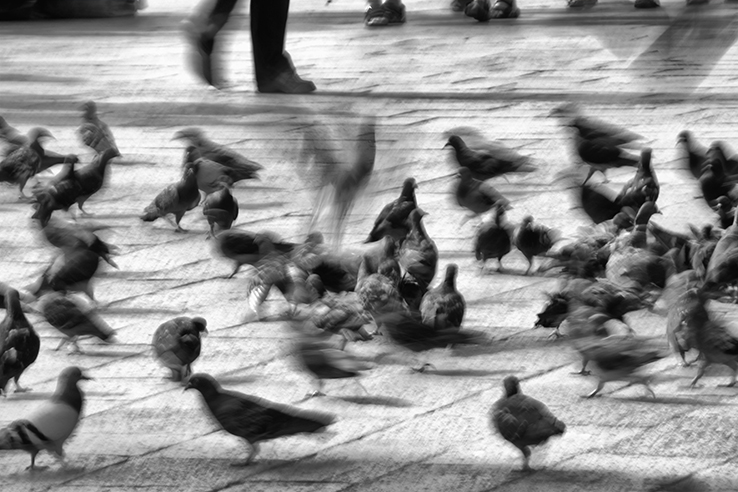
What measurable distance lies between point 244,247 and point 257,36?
1685mm

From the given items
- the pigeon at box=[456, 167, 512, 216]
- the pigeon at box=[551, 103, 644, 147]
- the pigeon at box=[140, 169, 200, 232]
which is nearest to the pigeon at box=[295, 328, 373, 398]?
the pigeon at box=[456, 167, 512, 216]

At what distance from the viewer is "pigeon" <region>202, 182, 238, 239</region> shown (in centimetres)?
571

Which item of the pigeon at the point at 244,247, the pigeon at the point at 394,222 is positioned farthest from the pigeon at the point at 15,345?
the pigeon at the point at 394,222

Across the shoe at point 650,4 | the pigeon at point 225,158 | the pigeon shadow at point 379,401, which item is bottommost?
the pigeon at point 225,158

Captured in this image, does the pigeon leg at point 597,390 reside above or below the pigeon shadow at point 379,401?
Answer: above

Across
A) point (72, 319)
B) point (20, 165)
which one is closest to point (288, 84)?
point (72, 319)

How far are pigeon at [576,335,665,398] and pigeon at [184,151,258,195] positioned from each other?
8.33 ft

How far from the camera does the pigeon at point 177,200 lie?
5926 mm

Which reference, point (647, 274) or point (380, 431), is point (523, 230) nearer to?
point (647, 274)

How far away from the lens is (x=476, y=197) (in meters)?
5.81

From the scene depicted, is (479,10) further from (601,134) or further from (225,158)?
(225,158)

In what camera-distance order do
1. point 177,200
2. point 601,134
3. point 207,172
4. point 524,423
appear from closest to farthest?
point 524,423 → point 177,200 → point 207,172 → point 601,134

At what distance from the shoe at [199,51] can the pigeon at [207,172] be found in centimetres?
420

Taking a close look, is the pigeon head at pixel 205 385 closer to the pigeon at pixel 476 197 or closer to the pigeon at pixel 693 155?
the pigeon at pixel 476 197
